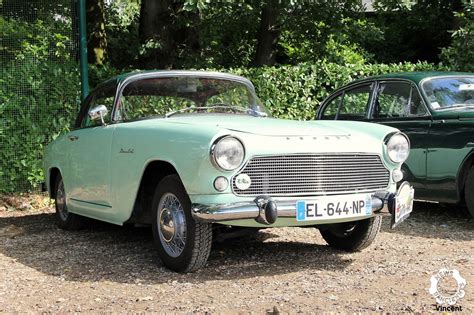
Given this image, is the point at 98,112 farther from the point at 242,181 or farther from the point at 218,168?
the point at 242,181

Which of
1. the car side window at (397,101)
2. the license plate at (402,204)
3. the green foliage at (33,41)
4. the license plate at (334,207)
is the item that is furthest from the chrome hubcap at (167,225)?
the green foliage at (33,41)

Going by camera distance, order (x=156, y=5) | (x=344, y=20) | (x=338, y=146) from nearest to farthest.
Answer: (x=338, y=146)
(x=156, y=5)
(x=344, y=20)

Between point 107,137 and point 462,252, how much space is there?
3.17m

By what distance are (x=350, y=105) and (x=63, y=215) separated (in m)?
3.66

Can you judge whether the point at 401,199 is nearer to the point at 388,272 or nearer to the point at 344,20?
the point at 388,272

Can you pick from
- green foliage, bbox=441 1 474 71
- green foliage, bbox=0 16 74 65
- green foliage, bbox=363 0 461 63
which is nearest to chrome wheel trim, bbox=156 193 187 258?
green foliage, bbox=0 16 74 65

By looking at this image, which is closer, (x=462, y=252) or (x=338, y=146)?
(x=338, y=146)

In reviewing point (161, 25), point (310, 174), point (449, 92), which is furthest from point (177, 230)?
point (161, 25)

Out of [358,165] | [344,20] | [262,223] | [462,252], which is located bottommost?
[462,252]

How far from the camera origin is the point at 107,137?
524 centimetres

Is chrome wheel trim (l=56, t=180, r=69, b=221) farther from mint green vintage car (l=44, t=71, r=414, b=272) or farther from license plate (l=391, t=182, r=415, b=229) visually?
license plate (l=391, t=182, r=415, b=229)

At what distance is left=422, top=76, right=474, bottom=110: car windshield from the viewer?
6.44 meters

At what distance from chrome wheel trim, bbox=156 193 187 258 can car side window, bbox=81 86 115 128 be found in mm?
1295

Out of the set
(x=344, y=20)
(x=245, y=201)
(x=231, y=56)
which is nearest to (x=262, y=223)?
(x=245, y=201)
